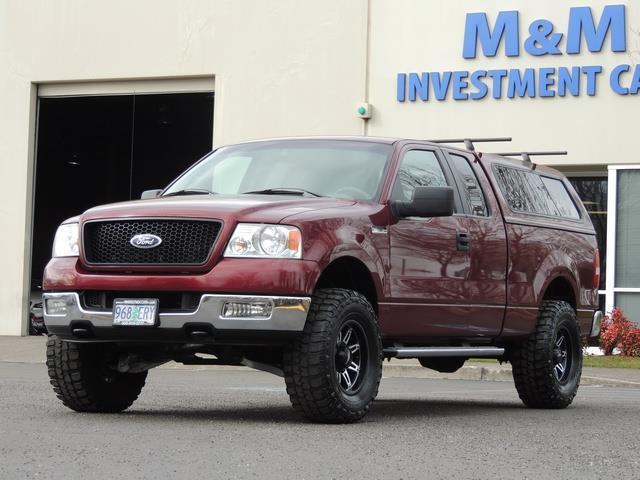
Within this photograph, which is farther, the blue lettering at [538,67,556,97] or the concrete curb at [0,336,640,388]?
the blue lettering at [538,67,556,97]

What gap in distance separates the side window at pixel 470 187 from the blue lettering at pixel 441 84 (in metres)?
12.1

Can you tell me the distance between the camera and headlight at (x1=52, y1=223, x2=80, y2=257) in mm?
9297

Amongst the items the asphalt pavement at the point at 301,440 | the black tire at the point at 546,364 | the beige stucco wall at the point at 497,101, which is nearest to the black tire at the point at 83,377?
the asphalt pavement at the point at 301,440

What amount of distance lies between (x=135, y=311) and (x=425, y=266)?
91.8 inches

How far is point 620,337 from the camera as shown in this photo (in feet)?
69.3

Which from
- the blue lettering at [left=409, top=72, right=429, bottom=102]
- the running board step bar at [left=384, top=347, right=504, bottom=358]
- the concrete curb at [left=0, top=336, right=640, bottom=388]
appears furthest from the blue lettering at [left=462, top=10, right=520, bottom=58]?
the running board step bar at [left=384, top=347, right=504, bottom=358]

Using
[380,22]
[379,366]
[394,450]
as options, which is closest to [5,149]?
[380,22]

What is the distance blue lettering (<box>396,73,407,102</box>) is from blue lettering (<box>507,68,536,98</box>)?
1.85 meters

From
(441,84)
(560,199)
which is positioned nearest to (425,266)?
(560,199)

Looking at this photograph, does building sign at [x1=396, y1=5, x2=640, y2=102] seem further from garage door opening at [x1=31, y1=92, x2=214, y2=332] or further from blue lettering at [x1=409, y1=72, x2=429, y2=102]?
garage door opening at [x1=31, y1=92, x2=214, y2=332]

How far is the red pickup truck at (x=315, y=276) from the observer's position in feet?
28.3

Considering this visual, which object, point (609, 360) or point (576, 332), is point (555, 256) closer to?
point (576, 332)

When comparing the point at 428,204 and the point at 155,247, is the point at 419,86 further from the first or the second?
the point at 155,247

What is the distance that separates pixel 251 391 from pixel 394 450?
227 inches
